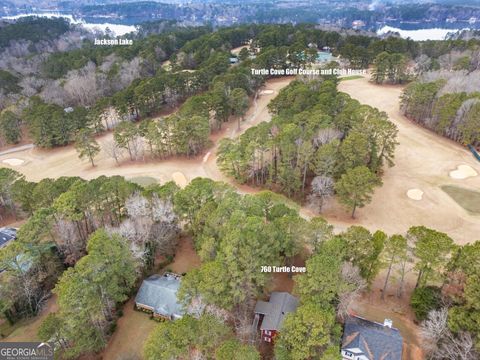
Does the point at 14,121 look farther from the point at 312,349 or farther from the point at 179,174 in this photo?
the point at 312,349

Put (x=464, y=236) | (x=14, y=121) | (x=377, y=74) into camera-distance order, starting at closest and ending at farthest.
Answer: (x=464, y=236) → (x=14, y=121) → (x=377, y=74)

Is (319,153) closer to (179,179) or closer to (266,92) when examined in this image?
(179,179)

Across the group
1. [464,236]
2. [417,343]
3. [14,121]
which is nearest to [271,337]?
[417,343]

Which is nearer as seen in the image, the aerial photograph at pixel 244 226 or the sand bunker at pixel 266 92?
the aerial photograph at pixel 244 226

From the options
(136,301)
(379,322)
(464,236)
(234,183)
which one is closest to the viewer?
(379,322)

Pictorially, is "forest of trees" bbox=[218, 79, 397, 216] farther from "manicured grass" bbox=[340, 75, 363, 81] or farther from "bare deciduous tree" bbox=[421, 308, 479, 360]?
"manicured grass" bbox=[340, 75, 363, 81]

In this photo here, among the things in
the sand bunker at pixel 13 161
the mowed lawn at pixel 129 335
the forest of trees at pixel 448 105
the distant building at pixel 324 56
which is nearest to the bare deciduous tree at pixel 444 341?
the mowed lawn at pixel 129 335

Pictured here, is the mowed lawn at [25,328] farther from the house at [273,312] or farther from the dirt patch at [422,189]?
the dirt patch at [422,189]
